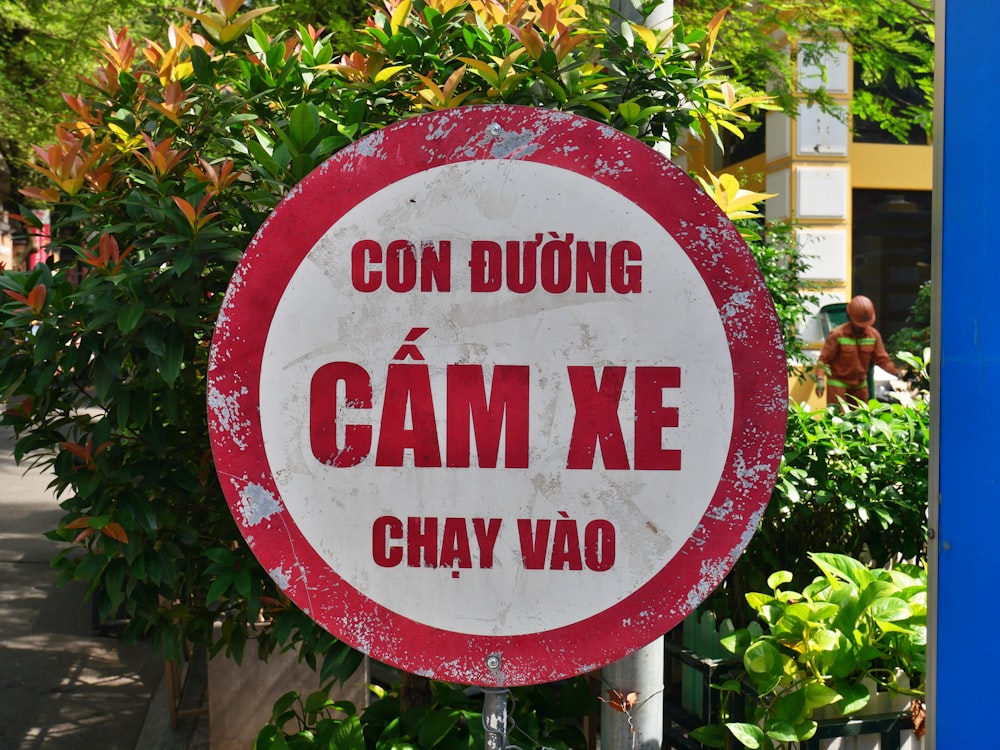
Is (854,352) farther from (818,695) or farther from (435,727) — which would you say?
(435,727)

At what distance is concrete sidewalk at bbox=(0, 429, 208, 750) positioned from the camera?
462 centimetres

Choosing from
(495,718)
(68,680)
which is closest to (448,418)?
(495,718)

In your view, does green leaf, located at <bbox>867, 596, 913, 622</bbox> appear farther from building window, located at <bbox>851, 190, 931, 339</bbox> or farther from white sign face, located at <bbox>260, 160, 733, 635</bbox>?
building window, located at <bbox>851, 190, 931, 339</bbox>

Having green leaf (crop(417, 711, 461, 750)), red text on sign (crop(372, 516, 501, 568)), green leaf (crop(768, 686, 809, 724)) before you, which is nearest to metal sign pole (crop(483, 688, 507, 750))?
red text on sign (crop(372, 516, 501, 568))

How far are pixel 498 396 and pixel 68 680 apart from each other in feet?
16.0

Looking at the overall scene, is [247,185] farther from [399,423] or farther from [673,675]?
[673,675]

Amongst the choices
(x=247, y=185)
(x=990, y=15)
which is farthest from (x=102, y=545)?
(x=990, y=15)

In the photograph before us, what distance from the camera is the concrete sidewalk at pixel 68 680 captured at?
15.1 feet

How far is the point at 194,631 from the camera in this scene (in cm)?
263

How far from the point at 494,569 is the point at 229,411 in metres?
0.44

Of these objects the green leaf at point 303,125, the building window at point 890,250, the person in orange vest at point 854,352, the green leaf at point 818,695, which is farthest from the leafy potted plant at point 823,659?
the building window at point 890,250

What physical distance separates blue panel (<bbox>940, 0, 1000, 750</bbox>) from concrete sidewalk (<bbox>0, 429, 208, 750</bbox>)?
3.43m

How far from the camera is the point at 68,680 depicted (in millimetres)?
5395

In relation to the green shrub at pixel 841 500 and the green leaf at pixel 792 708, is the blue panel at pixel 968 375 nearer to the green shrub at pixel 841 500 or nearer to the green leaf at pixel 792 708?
the green leaf at pixel 792 708
